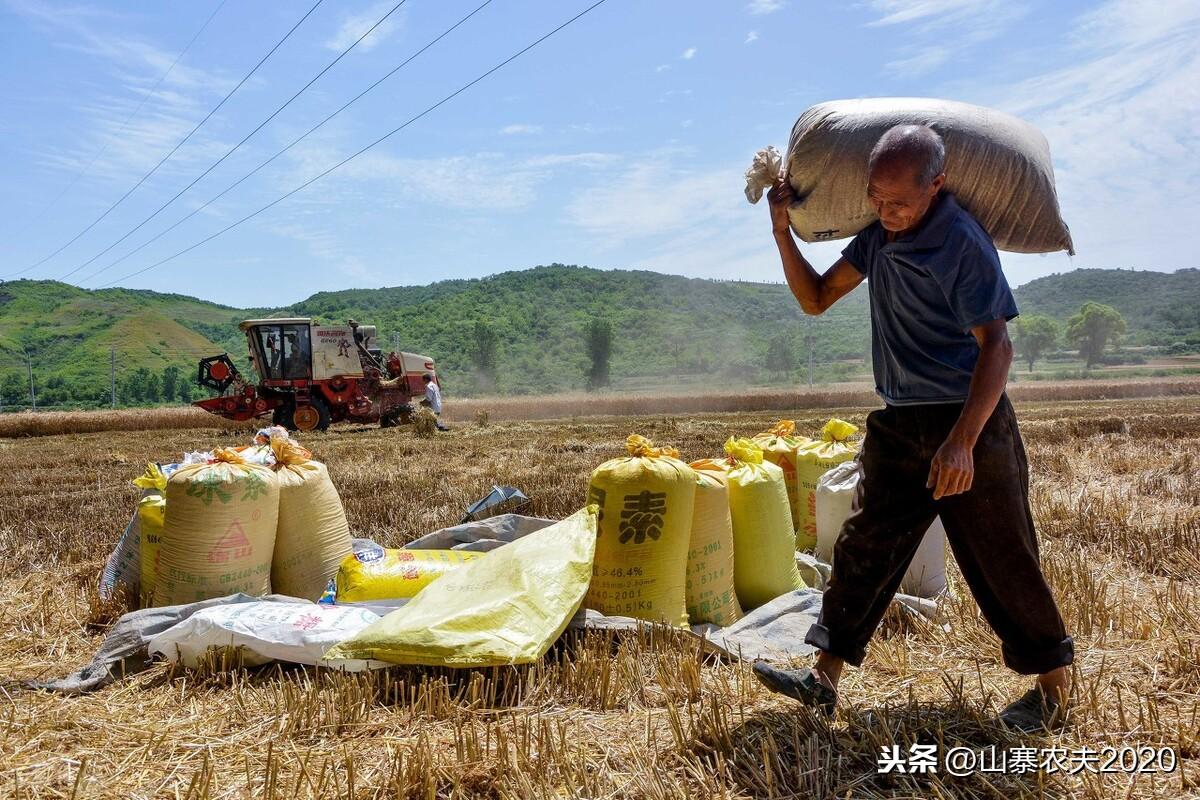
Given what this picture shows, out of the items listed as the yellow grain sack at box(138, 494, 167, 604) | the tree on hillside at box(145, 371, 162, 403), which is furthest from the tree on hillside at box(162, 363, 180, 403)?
the yellow grain sack at box(138, 494, 167, 604)

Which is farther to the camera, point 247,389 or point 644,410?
point 644,410

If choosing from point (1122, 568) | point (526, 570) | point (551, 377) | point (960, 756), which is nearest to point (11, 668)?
point (526, 570)

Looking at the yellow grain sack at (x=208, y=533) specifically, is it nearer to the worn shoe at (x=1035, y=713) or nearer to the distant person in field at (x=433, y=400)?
the worn shoe at (x=1035, y=713)

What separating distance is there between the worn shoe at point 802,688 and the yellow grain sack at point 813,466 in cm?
185

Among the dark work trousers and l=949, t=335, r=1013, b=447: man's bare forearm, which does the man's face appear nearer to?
l=949, t=335, r=1013, b=447: man's bare forearm

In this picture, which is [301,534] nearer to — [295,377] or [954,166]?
[954,166]

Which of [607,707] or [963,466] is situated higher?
[963,466]

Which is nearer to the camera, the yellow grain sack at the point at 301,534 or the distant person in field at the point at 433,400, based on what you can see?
the yellow grain sack at the point at 301,534

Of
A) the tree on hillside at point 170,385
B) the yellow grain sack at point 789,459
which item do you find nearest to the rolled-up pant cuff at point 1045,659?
the yellow grain sack at point 789,459

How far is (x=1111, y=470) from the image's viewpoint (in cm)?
632

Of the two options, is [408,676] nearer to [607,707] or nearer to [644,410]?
[607,707]

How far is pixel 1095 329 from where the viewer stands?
74.1 m

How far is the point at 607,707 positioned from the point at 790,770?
59 cm

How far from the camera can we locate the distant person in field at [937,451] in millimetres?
1803
